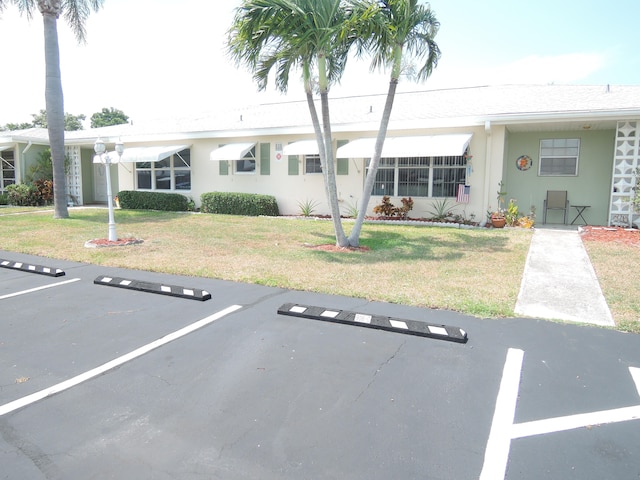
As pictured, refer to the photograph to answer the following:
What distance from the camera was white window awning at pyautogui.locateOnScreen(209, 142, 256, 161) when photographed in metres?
16.1

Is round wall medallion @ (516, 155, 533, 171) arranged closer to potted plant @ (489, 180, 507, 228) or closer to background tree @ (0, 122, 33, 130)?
potted plant @ (489, 180, 507, 228)

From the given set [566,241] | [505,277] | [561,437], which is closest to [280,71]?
[505,277]

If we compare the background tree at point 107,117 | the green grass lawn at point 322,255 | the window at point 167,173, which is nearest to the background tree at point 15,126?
the background tree at point 107,117

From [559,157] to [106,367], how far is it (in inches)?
548

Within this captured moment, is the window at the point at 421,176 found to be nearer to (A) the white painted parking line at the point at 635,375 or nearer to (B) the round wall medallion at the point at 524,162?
(B) the round wall medallion at the point at 524,162

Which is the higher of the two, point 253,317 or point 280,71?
point 280,71

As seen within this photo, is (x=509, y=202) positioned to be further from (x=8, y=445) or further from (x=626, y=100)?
(x=8, y=445)

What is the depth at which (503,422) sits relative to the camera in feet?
10.1

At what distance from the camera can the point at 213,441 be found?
9.44 ft

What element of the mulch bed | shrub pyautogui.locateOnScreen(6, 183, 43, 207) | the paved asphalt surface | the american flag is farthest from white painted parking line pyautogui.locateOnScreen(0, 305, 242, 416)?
shrub pyautogui.locateOnScreen(6, 183, 43, 207)

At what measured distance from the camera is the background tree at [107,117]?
5475 cm

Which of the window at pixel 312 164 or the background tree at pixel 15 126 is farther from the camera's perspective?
the background tree at pixel 15 126

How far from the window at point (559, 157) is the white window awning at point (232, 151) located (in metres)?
9.80

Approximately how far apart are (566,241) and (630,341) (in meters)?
6.66
